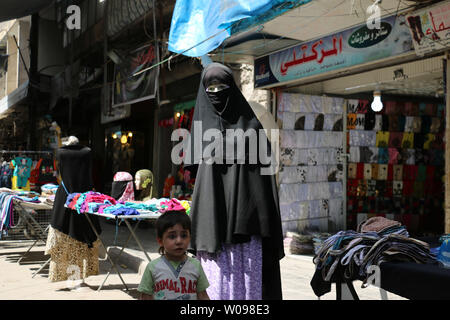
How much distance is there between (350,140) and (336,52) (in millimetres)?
2148

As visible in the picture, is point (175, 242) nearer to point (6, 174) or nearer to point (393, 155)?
point (393, 155)

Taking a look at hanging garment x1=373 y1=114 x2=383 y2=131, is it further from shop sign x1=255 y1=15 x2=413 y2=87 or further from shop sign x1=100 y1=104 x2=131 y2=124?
shop sign x1=100 y1=104 x2=131 y2=124

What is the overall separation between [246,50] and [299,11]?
1977mm

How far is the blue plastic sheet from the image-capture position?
4.45 meters

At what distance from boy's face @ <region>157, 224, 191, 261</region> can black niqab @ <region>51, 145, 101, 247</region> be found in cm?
308

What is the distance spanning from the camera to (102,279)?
568cm

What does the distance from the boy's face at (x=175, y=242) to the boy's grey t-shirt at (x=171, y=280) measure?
4cm

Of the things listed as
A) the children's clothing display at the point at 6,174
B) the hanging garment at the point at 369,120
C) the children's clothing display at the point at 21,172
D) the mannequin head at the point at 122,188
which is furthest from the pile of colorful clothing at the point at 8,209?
the hanging garment at the point at 369,120

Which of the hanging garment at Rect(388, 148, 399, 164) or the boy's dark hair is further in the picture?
the hanging garment at Rect(388, 148, 399, 164)

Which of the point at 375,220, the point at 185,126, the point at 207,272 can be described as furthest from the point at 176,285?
the point at 185,126

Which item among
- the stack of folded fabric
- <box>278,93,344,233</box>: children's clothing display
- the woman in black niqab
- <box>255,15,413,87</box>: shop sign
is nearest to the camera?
the stack of folded fabric

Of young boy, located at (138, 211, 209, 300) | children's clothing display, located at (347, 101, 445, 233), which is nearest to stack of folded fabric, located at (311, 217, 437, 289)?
young boy, located at (138, 211, 209, 300)

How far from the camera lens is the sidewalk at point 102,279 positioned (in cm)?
473

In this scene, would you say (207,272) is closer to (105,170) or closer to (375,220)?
(375,220)
